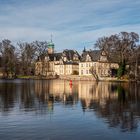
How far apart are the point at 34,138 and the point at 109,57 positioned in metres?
93.4

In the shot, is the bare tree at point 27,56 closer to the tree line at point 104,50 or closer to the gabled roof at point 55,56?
the tree line at point 104,50

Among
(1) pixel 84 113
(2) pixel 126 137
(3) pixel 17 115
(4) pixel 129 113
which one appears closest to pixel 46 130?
(2) pixel 126 137

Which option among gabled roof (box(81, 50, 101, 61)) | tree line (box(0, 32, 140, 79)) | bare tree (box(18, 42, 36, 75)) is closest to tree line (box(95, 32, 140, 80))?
tree line (box(0, 32, 140, 79))

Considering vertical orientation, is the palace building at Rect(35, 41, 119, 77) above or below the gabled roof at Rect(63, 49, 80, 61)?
below

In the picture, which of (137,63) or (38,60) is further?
(38,60)

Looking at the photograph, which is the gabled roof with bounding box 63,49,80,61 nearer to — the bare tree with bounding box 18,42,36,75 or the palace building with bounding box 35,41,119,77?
the palace building with bounding box 35,41,119,77

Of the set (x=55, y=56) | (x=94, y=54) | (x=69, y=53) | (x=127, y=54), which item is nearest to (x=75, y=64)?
(x=69, y=53)

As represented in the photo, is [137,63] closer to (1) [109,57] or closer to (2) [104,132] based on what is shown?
(1) [109,57]

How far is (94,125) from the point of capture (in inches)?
838

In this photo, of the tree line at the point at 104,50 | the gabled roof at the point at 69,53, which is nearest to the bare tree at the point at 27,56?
the tree line at the point at 104,50

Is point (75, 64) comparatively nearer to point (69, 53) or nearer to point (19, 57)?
point (69, 53)

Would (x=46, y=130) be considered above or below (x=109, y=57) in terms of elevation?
below

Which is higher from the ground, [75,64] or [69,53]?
[69,53]

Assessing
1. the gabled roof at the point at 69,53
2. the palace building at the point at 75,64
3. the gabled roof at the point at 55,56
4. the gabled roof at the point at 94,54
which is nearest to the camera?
the palace building at the point at 75,64
